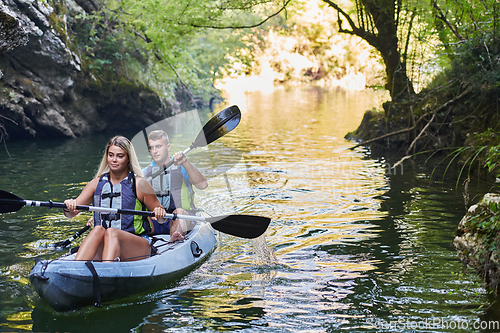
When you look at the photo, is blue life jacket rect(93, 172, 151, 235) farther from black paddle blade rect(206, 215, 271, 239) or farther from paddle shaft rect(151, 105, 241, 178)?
paddle shaft rect(151, 105, 241, 178)

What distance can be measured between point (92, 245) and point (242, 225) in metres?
1.36

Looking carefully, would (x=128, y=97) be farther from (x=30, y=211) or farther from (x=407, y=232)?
(x=407, y=232)

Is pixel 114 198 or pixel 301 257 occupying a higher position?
pixel 114 198

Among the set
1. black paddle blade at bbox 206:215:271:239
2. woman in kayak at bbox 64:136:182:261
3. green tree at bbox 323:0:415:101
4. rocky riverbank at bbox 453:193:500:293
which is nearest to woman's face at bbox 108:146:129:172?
woman in kayak at bbox 64:136:182:261

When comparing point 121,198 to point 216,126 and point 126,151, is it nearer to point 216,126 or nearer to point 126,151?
point 126,151

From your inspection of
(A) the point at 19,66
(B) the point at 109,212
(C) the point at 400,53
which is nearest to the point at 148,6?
(A) the point at 19,66

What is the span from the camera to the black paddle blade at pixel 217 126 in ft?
17.5

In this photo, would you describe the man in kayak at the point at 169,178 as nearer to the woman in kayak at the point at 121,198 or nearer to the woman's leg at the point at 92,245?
the woman in kayak at the point at 121,198

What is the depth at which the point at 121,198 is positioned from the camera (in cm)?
393

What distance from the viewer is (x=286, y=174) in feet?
28.1

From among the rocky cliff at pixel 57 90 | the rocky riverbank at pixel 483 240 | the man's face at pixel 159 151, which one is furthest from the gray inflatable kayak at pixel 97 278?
the rocky cliff at pixel 57 90

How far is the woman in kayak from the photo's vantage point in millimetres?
3816

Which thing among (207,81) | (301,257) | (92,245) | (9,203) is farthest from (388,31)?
(207,81)

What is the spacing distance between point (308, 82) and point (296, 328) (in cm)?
4125
